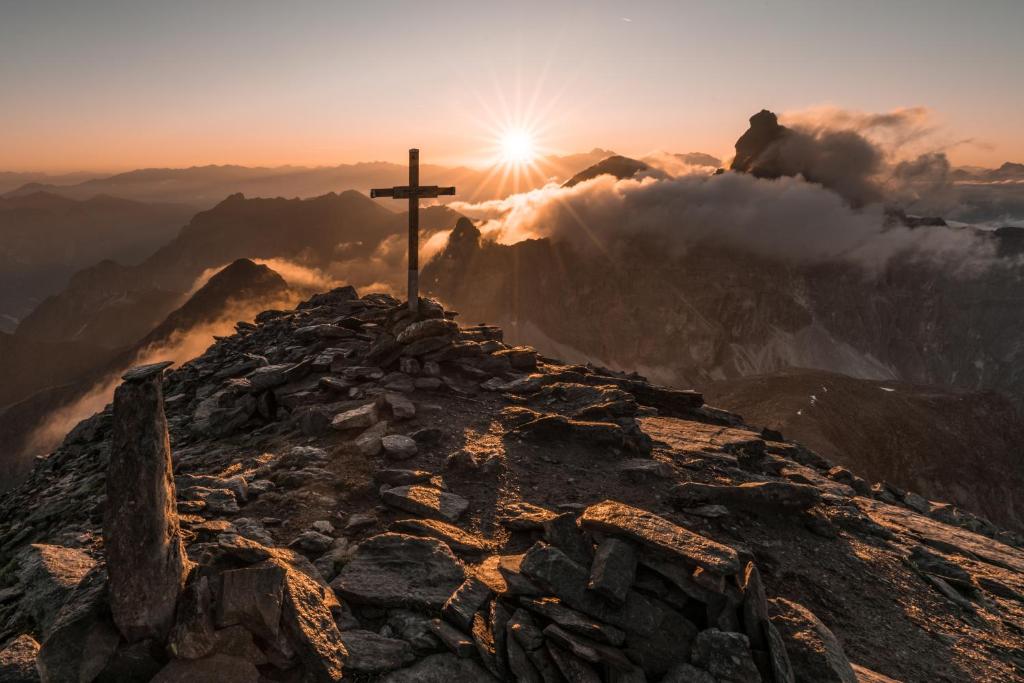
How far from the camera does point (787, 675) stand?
24.1ft

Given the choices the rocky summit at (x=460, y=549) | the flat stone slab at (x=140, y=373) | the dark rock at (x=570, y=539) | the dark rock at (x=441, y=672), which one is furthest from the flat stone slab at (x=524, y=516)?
the flat stone slab at (x=140, y=373)

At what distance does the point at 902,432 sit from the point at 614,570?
563 feet

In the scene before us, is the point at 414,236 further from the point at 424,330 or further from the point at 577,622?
the point at 577,622

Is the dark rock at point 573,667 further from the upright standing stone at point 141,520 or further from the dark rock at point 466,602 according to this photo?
the upright standing stone at point 141,520

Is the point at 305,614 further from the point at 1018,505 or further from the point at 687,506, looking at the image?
the point at 1018,505

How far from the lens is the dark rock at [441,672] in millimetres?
7383

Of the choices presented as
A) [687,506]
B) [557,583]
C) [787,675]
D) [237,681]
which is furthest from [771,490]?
[237,681]

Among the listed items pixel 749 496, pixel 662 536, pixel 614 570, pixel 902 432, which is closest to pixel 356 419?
pixel 614 570

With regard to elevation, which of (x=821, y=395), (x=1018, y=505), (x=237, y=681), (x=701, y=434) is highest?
(x=237, y=681)

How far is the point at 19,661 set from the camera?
23.1 ft

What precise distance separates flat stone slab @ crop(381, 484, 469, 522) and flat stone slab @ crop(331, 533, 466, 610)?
4.75 ft

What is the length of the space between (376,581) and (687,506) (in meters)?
7.70

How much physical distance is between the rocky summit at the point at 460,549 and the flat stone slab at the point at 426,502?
0.06 m

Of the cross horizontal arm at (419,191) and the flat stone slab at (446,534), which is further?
the cross horizontal arm at (419,191)
